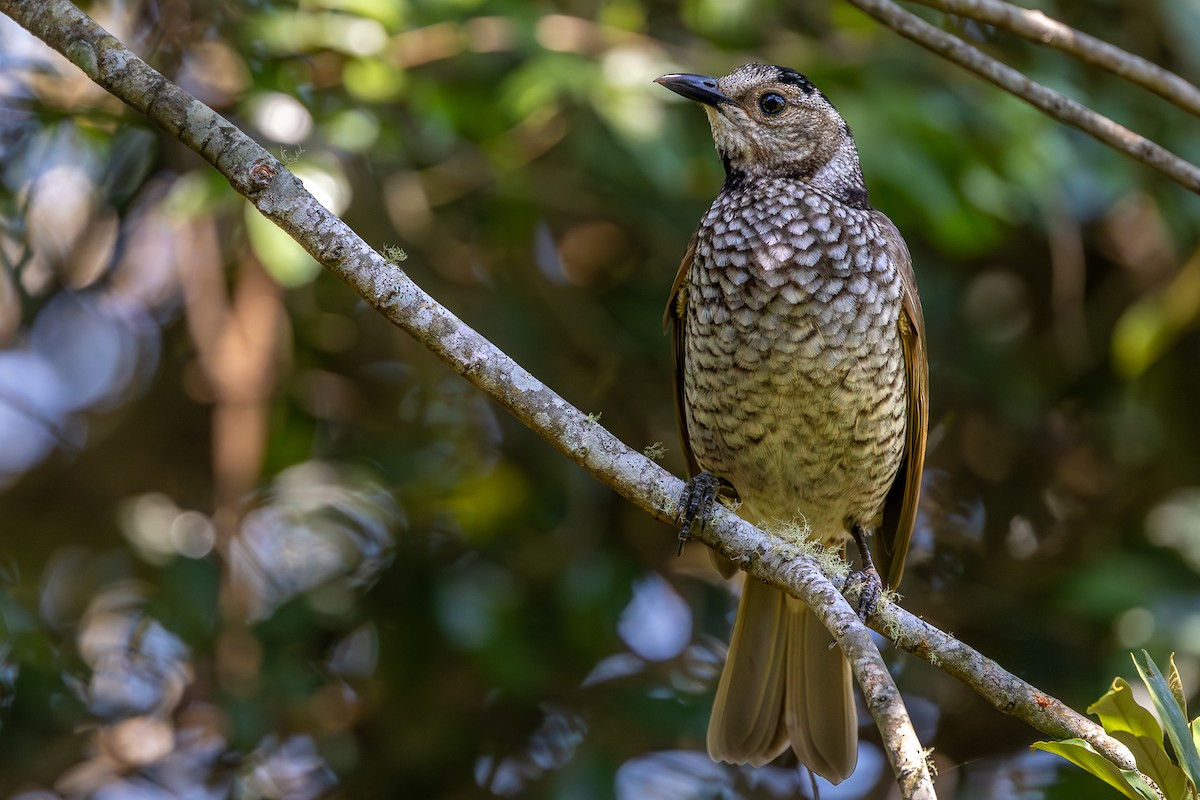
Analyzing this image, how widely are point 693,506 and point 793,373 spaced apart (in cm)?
63

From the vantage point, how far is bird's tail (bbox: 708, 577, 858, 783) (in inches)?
140

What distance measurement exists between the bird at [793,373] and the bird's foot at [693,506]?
0.23 ft

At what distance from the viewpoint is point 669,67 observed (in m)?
3.77

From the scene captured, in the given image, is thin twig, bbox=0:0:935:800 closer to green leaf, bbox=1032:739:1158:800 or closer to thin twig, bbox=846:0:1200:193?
green leaf, bbox=1032:739:1158:800

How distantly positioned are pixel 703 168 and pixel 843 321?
0.99 m

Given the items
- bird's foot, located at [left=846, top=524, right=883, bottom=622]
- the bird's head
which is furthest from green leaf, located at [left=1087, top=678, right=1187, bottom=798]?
the bird's head

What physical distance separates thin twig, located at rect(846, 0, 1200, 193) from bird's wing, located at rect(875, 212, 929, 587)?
2.31 ft

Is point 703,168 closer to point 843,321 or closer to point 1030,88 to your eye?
point 843,321

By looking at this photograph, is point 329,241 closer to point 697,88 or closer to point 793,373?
point 793,373

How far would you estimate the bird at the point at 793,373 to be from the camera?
333cm

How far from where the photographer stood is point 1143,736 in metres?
2.02

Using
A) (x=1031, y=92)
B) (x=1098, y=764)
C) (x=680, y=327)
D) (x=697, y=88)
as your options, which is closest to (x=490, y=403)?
(x=680, y=327)

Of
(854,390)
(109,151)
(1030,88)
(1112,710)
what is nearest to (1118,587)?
(854,390)

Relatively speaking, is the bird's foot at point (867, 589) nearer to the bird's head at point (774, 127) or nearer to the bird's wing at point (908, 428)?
the bird's wing at point (908, 428)
